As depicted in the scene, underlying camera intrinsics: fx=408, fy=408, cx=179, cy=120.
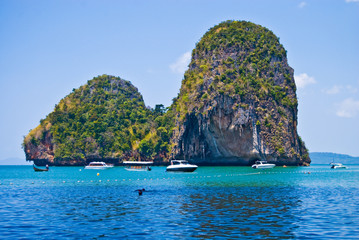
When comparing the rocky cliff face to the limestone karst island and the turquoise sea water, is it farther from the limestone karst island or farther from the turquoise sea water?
the turquoise sea water

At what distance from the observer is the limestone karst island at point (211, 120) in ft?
397

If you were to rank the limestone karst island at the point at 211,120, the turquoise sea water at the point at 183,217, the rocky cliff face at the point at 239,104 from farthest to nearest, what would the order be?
the limestone karst island at the point at 211,120 < the rocky cliff face at the point at 239,104 < the turquoise sea water at the point at 183,217

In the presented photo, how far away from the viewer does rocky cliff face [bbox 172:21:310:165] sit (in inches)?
4724

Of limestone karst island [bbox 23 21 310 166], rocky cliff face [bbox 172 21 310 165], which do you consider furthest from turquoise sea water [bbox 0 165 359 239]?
limestone karst island [bbox 23 21 310 166]

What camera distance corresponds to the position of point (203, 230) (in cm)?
2111

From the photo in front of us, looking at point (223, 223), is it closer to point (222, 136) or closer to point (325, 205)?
point (325, 205)

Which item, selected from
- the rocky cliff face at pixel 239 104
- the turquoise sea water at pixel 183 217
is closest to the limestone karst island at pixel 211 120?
the rocky cliff face at pixel 239 104

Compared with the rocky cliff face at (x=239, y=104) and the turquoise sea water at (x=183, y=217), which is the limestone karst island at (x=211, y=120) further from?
the turquoise sea water at (x=183, y=217)

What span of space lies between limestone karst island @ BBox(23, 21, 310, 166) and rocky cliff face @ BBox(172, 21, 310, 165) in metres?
0.29

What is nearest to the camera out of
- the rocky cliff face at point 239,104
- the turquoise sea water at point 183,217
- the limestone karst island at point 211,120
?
the turquoise sea water at point 183,217

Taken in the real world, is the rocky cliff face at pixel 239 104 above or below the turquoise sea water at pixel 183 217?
above

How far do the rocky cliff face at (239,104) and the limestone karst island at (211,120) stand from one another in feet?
0.96

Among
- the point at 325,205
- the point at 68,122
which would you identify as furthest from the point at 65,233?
the point at 68,122

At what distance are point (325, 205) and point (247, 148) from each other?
298ft
